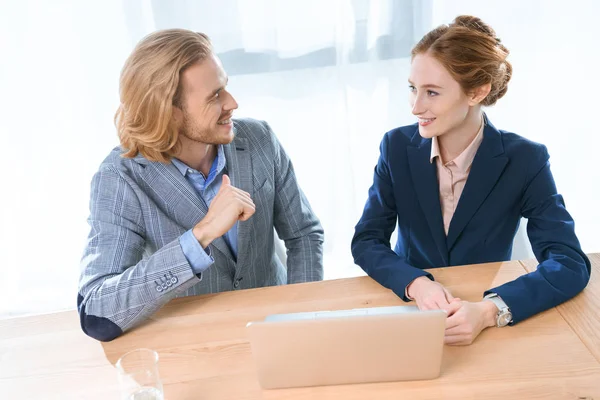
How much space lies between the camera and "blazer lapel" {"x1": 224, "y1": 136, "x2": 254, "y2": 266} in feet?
5.71

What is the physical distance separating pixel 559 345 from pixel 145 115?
1133mm

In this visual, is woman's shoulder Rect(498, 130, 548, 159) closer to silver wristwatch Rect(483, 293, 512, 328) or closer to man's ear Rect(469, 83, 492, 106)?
man's ear Rect(469, 83, 492, 106)

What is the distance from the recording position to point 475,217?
1.66 metres

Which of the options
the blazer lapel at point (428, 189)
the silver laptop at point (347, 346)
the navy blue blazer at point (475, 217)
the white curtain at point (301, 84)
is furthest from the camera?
the white curtain at point (301, 84)

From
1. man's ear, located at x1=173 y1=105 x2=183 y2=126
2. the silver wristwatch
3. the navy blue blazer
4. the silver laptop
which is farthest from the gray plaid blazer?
the silver wristwatch

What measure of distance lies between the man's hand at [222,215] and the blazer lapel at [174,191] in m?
0.20

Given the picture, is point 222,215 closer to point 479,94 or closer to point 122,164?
point 122,164

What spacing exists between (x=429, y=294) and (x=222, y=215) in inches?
19.8

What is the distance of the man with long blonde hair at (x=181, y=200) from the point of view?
1429mm

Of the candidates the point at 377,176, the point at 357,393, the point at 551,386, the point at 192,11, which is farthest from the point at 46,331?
the point at 192,11

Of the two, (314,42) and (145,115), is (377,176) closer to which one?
(145,115)

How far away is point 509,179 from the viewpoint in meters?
1.60

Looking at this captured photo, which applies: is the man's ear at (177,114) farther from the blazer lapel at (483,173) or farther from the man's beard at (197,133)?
the blazer lapel at (483,173)

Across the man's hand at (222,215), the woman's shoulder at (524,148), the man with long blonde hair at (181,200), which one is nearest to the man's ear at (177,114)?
the man with long blonde hair at (181,200)
